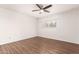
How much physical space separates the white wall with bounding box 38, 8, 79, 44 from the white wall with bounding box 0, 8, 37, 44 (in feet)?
0.68

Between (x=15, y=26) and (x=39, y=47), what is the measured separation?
0.64 m

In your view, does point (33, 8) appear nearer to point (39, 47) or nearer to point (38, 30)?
point (38, 30)

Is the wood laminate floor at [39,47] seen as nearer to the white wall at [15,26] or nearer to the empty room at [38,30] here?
the empty room at [38,30]

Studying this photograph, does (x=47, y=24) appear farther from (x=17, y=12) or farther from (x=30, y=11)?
(x=17, y=12)

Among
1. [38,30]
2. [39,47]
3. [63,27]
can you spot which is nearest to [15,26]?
[38,30]

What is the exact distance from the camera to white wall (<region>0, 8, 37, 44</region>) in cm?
158

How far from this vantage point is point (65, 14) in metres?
1.67

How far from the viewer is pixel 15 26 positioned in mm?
1642

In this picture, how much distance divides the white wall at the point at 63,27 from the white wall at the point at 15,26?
0.68 feet

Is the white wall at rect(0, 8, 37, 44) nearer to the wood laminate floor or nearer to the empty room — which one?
the empty room

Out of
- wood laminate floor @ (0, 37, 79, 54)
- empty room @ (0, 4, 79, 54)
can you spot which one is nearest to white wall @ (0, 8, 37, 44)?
empty room @ (0, 4, 79, 54)
